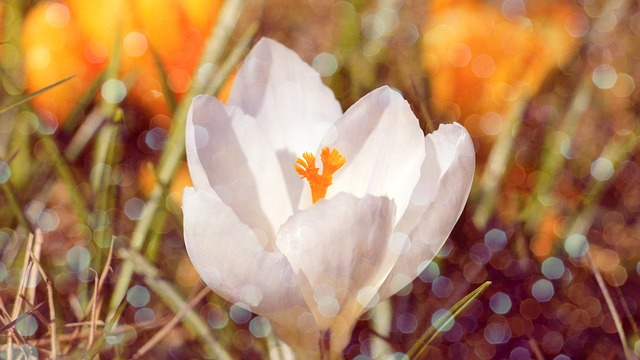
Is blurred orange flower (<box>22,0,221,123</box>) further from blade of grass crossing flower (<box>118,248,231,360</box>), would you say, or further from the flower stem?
the flower stem

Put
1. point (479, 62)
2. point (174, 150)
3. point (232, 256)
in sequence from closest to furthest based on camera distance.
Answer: point (232, 256)
point (174, 150)
point (479, 62)

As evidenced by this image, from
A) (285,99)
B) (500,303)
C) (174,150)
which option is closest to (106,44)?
(174,150)

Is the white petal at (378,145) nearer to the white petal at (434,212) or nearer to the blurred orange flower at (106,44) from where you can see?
the white petal at (434,212)

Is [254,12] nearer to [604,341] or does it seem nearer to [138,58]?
[138,58]

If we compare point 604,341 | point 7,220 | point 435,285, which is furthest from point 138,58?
point 604,341

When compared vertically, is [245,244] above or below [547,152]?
above

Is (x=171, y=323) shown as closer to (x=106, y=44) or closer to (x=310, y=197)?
(x=310, y=197)

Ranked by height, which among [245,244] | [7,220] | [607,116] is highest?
[245,244]
